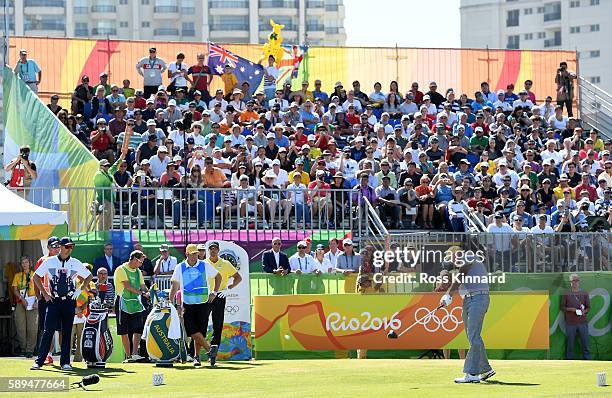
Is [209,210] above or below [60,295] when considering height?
above

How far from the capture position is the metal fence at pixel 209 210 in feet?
85.7

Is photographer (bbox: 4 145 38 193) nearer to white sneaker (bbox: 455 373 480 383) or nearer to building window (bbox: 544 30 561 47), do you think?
white sneaker (bbox: 455 373 480 383)

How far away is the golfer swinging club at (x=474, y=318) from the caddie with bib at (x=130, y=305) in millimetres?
6417

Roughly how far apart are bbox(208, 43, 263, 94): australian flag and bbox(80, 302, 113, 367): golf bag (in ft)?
48.4

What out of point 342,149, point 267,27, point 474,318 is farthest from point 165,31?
point 474,318

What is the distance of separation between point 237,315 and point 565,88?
16747mm

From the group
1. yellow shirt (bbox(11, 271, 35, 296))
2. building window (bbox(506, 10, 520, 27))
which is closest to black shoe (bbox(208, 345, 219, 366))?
yellow shirt (bbox(11, 271, 35, 296))

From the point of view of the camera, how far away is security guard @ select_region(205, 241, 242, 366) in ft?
70.2

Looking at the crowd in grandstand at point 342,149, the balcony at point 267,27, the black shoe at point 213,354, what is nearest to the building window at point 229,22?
the balcony at point 267,27

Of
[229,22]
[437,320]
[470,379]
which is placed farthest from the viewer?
[229,22]

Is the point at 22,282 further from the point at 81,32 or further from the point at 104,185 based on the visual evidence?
the point at 81,32

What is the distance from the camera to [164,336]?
21.4 m

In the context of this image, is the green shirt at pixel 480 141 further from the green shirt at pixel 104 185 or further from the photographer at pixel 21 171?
the photographer at pixel 21 171

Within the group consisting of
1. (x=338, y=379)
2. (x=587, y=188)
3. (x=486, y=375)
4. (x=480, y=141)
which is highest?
(x=480, y=141)
